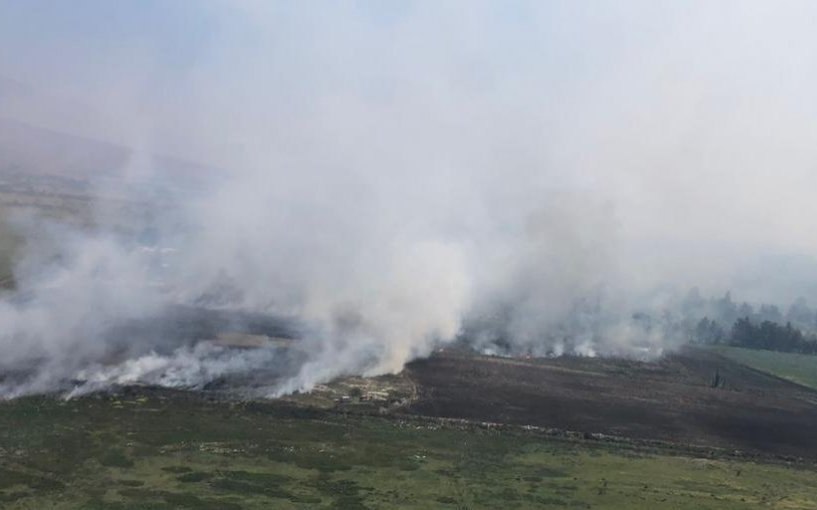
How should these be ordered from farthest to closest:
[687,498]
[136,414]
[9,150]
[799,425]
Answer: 1. [9,150]
2. [799,425]
3. [136,414]
4. [687,498]

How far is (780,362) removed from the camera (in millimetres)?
115750

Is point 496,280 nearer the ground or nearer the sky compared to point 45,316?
nearer the sky

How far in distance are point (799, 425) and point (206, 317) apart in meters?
68.1

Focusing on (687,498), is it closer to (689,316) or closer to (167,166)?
(689,316)

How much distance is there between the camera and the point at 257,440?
5084cm

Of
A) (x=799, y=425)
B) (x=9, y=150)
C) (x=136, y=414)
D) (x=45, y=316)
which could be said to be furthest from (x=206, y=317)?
(x=9, y=150)

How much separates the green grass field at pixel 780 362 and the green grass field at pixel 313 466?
5149cm

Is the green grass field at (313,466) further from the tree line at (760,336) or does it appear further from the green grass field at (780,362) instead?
the tree line at (760,336)

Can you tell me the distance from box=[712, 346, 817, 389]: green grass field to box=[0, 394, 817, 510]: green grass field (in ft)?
169

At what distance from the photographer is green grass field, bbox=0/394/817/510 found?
41.8 meters

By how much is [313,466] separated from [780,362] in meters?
96.0

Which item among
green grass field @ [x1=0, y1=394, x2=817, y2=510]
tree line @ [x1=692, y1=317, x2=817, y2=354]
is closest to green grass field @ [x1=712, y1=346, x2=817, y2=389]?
tree line @ [x1=692, y1=317, x2=817, y2=354]

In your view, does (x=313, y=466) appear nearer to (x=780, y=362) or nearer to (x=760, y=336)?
(x=780, y=362)

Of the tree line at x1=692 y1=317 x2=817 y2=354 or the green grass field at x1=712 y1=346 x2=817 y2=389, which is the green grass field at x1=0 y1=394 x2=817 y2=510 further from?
the tree line at x1=692 y1=317 x2=817 y2=354
